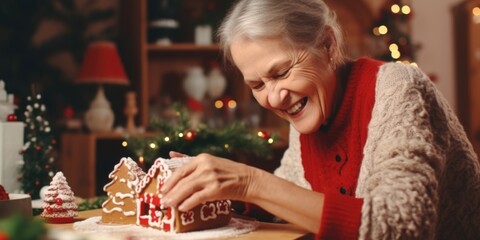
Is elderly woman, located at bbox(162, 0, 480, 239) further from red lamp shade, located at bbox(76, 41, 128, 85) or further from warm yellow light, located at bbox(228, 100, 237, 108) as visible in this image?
warm yellow light, located at bbox(228, 100, 237, 108)

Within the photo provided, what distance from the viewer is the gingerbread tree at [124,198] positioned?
1228mm

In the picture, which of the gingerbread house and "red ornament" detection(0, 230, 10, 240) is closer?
"red ornament" detection(0, 230, 10, 240)

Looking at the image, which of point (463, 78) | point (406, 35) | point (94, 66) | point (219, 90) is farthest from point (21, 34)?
point (463, 78)

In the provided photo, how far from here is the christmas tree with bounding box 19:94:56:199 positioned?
171 centimetres

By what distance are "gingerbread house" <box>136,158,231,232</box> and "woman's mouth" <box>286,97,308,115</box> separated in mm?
288

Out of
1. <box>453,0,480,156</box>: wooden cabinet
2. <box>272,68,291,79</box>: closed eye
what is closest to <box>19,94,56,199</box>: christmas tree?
<box>272,68,291,79</box>: closed eye

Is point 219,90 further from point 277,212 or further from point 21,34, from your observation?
point 277,212

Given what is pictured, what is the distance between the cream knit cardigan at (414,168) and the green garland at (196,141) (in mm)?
795

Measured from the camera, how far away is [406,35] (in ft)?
14.2

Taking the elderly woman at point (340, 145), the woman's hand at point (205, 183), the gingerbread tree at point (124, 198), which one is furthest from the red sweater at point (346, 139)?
the gingerbread tree at point (124, 198)

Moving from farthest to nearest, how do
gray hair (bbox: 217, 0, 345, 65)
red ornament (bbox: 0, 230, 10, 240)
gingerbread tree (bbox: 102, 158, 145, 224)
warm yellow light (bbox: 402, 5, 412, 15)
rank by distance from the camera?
warm yellow light (bbox: 402, 5, 412, 15)
gray hair (bbox: 217, 0, 345, 65)
gingerbread tree (bbox: 102, 158, 145, 224)
red ornament (bbox: 0, 230, 10, 240)

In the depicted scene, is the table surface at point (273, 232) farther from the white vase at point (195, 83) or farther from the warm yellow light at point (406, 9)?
the warm yellow light at point (406, 9)

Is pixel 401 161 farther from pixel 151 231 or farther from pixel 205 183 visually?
pixel 151 231

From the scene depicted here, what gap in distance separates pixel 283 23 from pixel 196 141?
810mm
